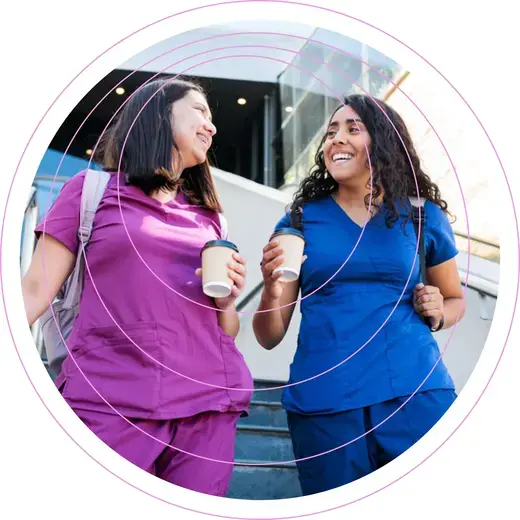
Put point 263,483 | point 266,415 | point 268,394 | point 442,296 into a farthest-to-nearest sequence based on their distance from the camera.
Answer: point 268,394 < point 266,415 < point 263,483 < point 442,296

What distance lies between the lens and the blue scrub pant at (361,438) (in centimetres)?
69

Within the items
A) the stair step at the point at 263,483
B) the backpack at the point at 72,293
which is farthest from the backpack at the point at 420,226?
the stair step at the point at 263,483

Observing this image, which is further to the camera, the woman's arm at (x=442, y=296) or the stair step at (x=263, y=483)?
the stair step at (x=263, y=483)

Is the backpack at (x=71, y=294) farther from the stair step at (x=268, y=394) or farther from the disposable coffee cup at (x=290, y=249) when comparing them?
the stair step at (x=268, y=394)

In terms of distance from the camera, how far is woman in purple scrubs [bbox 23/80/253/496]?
640 mm

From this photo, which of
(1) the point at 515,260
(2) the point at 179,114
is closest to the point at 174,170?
(2) the point at 179,114

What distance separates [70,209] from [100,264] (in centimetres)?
7

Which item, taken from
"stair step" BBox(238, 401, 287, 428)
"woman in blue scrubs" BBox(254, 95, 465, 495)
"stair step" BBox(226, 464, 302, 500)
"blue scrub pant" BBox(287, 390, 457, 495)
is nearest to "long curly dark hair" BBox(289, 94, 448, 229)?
"woman in blue scrubs" BBox(254, 95, 465, 495)

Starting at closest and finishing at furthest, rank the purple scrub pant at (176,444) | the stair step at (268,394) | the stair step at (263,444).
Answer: the purple scrub pant at (176,444)
the stair step at (263,444)
the stair step at (268,394)

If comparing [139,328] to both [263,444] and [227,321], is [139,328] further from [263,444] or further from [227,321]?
[263,444]

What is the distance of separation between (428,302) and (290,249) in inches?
6.9

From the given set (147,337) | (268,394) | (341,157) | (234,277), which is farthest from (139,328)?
(268,394)

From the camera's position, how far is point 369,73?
1.50 m

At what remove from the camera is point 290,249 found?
2.28 ft
